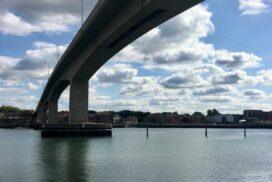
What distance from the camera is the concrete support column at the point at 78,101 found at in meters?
81.1

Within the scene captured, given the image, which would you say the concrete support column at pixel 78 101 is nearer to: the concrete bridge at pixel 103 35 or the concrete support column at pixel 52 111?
the concrete bridge at pixel 103 35

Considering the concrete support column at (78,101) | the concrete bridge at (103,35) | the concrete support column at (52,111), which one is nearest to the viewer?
the concrete bridge at (103,35)

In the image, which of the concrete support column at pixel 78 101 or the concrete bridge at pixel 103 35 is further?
the concrete support column at pixel 78 101

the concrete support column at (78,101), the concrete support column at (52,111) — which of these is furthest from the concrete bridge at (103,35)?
the concrete support column at (52,111)

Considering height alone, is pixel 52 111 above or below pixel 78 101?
above

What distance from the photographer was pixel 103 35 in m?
51.1

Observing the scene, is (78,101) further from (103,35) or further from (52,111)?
(52,111)

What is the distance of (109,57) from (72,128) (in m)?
21.8

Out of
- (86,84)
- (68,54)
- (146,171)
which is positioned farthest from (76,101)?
(146,171)

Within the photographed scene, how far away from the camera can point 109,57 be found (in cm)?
6156

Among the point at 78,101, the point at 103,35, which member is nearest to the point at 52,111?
the point at 78,101

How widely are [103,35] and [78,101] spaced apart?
3266 centimetres

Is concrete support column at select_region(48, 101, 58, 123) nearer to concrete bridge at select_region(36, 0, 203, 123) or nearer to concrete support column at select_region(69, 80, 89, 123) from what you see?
concrete bridge at select_region(36, 0, 203, 123)

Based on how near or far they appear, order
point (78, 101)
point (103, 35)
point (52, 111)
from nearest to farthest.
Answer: point (103, 35) < point (78, 101) < point (52, 111)
